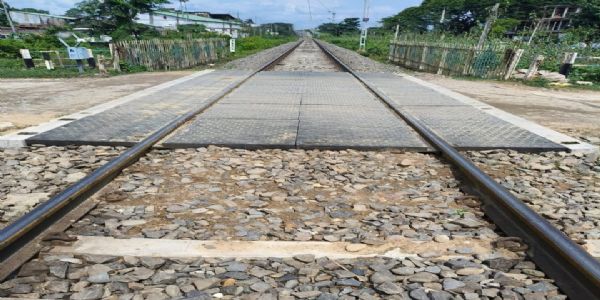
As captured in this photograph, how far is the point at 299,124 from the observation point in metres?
6.05

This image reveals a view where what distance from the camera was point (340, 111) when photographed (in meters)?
7.12

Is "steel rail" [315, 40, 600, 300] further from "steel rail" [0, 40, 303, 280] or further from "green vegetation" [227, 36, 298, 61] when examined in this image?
"green vegetation" [227, 36, 298, 61]

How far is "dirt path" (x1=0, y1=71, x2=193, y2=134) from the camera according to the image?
6.66 meters

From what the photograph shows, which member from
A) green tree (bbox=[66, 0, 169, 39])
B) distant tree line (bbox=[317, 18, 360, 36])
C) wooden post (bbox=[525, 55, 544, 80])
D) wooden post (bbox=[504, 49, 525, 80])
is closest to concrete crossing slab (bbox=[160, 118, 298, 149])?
wooden post (bbox=[504, 49, 525, 80])

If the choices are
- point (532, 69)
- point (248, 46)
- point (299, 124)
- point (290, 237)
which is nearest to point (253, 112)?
point (299, 124)

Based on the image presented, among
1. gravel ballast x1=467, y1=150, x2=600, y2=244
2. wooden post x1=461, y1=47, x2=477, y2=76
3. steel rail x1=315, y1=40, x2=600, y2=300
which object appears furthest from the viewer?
wooden post x1=461, y1=47, x2=477, y2=76

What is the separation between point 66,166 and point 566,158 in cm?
572

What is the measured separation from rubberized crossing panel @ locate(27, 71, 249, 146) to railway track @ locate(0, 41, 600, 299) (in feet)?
3.90

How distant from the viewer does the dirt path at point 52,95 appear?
21.8ft

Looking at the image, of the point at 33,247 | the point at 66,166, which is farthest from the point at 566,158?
the point at 66,166

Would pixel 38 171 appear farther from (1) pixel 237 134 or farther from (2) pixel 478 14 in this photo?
(2) pixel 478 14

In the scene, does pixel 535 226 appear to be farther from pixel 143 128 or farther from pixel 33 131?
pixel 33 131

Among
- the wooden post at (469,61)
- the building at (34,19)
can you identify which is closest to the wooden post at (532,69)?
the wooden post at (469,61)

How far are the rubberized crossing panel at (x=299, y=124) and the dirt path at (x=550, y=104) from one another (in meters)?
2.86
